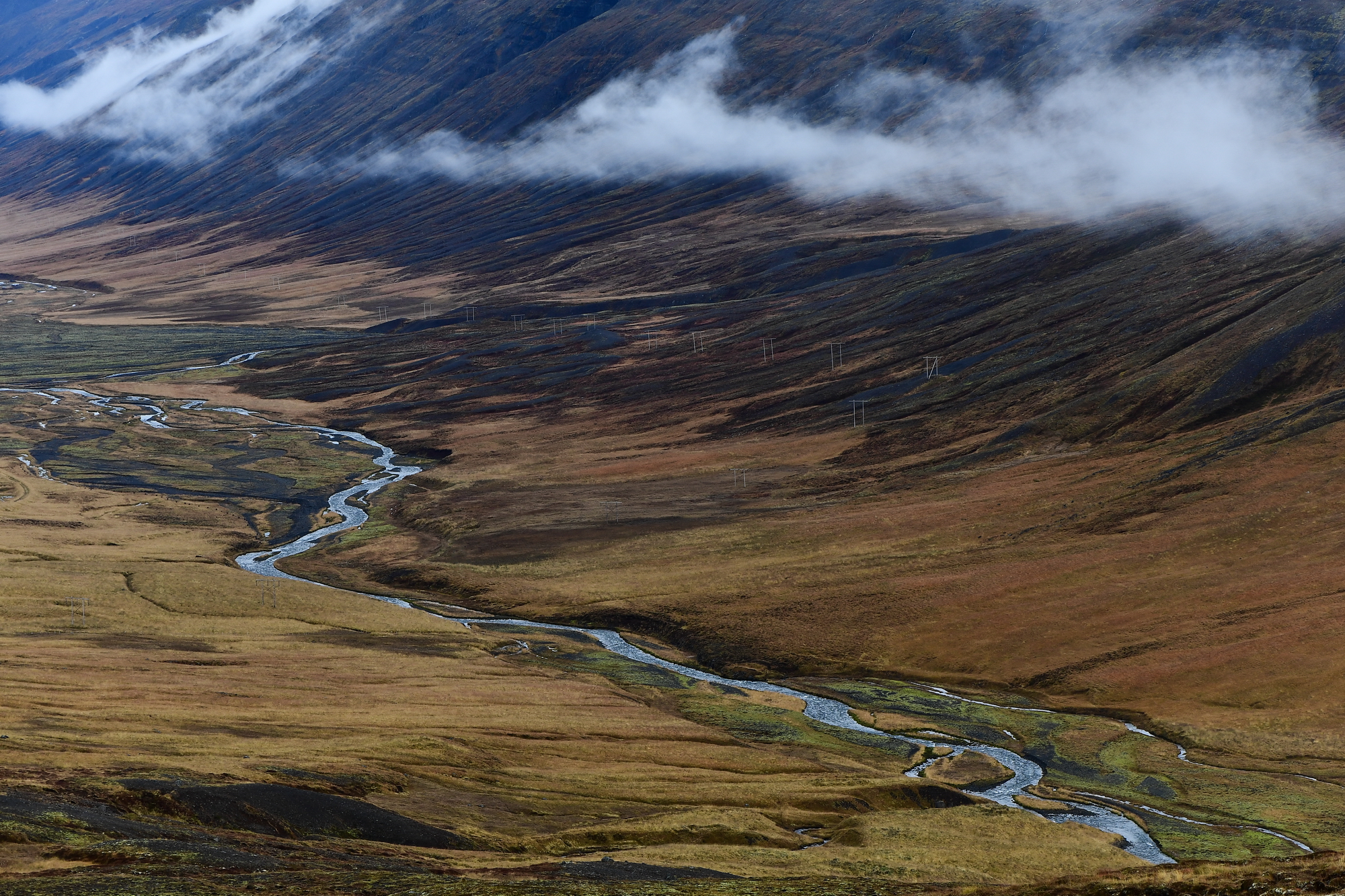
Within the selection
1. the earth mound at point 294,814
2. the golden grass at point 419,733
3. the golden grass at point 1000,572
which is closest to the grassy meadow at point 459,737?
the golden grass at point 419,733

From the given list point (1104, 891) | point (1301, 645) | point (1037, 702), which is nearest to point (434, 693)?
point (1037, 702)

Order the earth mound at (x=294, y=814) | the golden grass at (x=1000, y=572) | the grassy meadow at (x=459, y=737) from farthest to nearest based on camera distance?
the golden grass at (x=1000, y=572), the grassy meadow at (x=459, y=737), the earth mound at (x=294, y=814)

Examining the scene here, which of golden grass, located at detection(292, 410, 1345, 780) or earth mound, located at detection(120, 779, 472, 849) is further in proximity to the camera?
golden grass, located at detection(292, 410, 1345, 780)

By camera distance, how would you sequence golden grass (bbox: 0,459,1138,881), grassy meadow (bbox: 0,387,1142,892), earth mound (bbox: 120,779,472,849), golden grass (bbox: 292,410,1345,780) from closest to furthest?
1. earth mound (bbox: 120,779,472,849)
2. grassy meadow (bbox: 0,387,1142,892)
3. golden grass (bbox: 0,459,1138,881)
4. golden grass (bbox: 292,410,1345,780)

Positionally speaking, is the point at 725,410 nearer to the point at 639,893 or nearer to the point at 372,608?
the point at 372,608

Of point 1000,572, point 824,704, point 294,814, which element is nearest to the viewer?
point 294,814

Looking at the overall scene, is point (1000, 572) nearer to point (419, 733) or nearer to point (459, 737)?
point (459, 737)

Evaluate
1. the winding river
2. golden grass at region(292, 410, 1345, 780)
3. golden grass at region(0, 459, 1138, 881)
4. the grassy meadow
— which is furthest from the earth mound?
golden grass at region(292, 410, 1345, 780)

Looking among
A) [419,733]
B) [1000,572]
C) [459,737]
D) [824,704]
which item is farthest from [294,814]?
[1000,572]

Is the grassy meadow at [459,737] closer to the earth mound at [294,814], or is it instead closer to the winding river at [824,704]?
the earth mound at [294,814]

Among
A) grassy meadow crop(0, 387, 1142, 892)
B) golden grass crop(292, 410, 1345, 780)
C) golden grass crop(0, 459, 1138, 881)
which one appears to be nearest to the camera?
grassy meadow crop(0, 387, 1142, 892)

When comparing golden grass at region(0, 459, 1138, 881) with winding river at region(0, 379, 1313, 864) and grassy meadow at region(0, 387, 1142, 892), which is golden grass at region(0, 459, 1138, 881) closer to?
grassy meadow at region(0, 387, 1142, 892)
